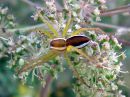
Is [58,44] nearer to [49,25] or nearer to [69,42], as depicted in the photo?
[69,42]

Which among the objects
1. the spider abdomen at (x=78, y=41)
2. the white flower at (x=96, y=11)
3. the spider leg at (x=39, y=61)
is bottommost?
the spider leg at (x=39, y=61)

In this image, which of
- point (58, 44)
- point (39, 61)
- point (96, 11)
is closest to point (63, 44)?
point (58, 44)

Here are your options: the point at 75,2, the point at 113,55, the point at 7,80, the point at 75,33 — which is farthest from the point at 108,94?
the point at 7,80

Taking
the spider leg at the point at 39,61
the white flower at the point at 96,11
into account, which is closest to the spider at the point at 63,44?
the spider leg at the point at 39,61

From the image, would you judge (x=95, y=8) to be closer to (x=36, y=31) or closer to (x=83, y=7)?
(x=83, y=7)

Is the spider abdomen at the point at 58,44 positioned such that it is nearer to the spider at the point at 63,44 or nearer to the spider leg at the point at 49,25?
the spider at the point at 63,44

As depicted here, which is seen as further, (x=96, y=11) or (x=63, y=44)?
(x=96, y=11)

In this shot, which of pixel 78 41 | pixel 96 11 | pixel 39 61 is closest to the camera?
pixel 78 41
